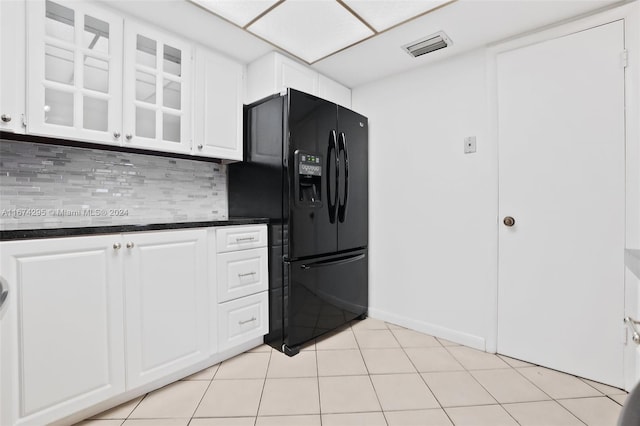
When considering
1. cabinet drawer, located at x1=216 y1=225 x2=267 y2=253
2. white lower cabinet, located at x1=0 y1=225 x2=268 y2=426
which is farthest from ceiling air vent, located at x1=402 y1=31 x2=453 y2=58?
white lower cabinet, located at x1=0 y1=225 x2=268 y2=426

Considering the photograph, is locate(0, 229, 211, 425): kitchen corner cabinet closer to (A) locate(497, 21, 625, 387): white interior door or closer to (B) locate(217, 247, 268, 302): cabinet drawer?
(B) locate(217, 247, 268, 302): cabinet drawer

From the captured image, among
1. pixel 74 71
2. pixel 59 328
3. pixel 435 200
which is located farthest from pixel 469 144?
pixel 59 328

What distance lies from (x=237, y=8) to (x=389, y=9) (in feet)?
2.88

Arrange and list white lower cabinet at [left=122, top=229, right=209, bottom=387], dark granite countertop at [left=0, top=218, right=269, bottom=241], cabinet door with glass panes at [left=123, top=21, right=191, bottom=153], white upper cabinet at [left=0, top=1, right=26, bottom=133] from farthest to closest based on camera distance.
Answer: cabinet door with glass panes at [left=123, top=21, right=191, bottom=153] → white lower cabinet at [left=122, top=229, right=209, bottom=387] → white upper cabinet at [left=0, top=1, right=26, bottom=133] → dark granite countertop at [left=0, top=218, right=269, bottom=241]

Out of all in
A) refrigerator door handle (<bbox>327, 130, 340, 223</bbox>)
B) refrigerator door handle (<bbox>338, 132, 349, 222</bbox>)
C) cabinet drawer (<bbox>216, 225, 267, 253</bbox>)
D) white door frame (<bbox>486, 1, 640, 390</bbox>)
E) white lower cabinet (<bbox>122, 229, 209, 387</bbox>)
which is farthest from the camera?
refrigerator door handle (<bbox>338, 132, 349, 222</bbox>)

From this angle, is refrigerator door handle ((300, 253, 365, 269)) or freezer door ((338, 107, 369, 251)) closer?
refrigerator door handle ((300, 253, 365, 269))

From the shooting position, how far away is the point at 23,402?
113 centimetres

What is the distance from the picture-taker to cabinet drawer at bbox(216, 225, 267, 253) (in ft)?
5.88

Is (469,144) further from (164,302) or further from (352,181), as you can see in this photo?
(164,302)

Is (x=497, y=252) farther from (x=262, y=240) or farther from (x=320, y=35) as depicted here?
(x=320, y=35)

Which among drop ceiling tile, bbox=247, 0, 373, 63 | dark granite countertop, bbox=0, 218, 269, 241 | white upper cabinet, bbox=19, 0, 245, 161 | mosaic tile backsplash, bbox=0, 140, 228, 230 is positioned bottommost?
dark granite countertop, bbox=0, 218, 269, 241

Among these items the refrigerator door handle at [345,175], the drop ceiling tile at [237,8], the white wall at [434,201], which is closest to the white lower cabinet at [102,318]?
the refrigerator door handle at [345,175]

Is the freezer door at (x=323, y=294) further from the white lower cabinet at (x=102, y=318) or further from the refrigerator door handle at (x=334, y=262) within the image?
the white lower cabinet at (x=102, y=318)

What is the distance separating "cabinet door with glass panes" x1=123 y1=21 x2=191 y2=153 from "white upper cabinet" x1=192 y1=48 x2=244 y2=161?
70mm
